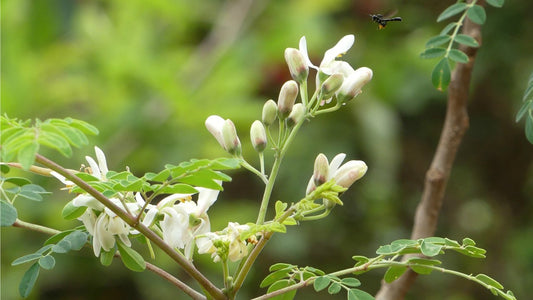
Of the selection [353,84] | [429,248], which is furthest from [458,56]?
[429,248]

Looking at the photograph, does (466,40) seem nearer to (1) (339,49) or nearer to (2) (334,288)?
(1) (339,49)

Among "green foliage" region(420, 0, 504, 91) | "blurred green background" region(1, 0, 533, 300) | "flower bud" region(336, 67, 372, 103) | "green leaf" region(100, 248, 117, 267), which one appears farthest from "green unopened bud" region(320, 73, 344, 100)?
"blurred green background" region(1, 0, 533, 300)

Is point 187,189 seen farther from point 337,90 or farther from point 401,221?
point 401,221

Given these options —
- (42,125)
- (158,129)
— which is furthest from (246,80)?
(42,125)

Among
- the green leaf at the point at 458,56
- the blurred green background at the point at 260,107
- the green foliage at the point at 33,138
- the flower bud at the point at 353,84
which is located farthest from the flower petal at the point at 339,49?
the blurred green background at the point at 260,107

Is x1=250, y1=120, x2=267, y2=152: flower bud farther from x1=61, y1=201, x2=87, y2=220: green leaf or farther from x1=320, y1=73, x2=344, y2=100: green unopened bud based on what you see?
x1=61, y1=201, x2=87, y2=220: green leaf

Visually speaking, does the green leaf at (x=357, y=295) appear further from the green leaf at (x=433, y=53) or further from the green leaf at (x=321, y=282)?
the green leaf at (x=433, y=53)
